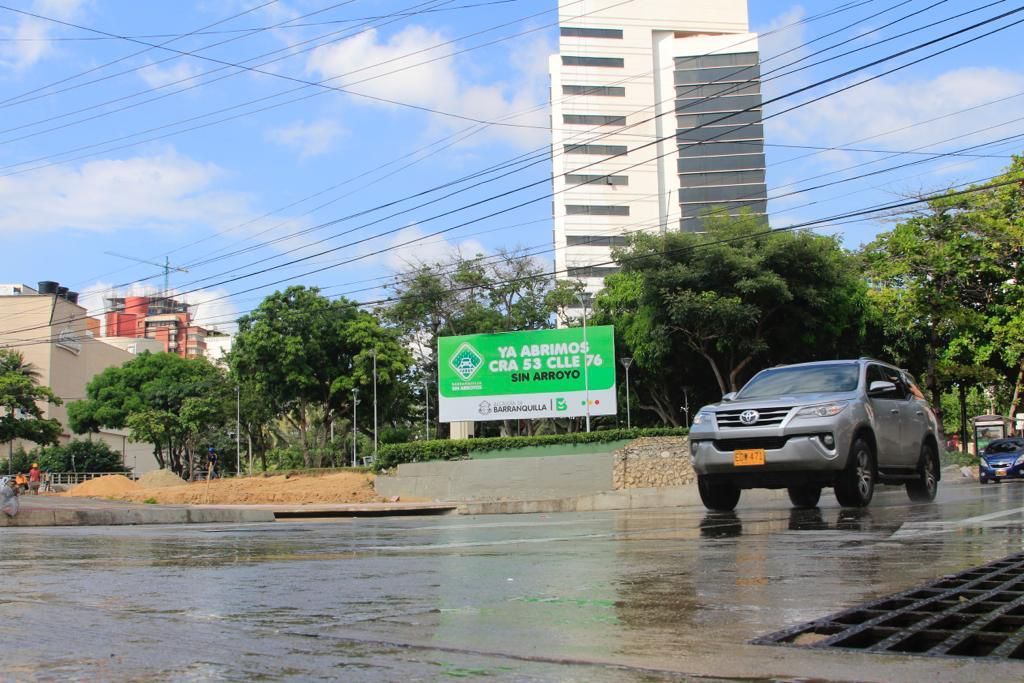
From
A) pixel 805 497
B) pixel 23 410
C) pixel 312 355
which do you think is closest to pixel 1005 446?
pixel 805 497

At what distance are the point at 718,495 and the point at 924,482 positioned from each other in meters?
2.96

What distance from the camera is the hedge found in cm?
3872

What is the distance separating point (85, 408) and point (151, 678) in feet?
266

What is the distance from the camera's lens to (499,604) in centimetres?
493

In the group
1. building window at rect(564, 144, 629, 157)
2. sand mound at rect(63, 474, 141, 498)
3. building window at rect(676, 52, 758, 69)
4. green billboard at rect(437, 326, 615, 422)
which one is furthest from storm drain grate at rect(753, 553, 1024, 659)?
building window at rect(676, 52, 758, 69)

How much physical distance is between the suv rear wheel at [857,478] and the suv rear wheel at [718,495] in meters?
1.25

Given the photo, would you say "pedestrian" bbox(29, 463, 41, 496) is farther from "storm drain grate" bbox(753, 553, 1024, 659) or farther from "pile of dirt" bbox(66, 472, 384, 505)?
"storm drain grate" bbox(753, 553, 1024, 659)

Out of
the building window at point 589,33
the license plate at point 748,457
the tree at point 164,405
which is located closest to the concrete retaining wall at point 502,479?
the license plate at point 748,457

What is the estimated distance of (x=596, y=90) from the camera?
11531 cm

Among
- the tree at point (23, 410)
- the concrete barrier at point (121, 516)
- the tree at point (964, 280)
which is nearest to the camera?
the concrete barrier at point (121, 516)

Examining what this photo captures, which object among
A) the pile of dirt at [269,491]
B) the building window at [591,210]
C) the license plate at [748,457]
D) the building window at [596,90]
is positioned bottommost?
the pile of dirt at [269,491]

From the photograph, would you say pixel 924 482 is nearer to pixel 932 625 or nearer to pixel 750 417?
pixel 750 417

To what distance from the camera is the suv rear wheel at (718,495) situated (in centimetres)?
1193

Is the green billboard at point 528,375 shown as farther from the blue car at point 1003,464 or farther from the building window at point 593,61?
the building window at point 593,61
